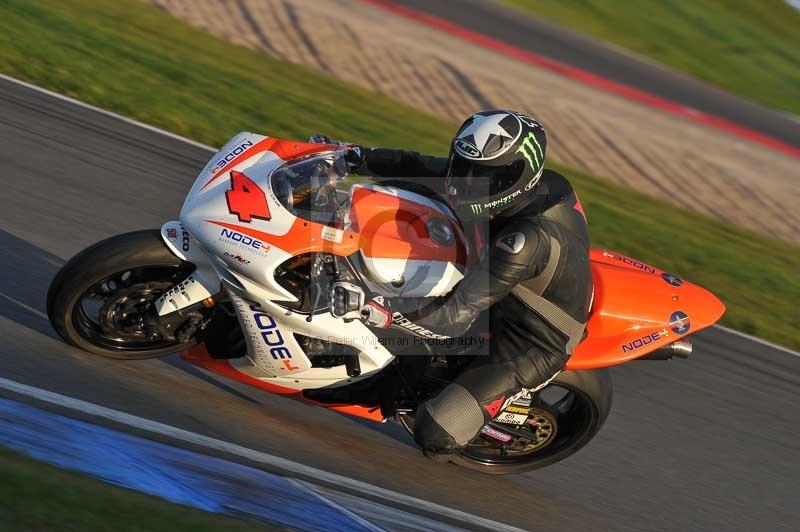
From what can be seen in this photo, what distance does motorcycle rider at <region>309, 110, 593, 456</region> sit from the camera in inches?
181

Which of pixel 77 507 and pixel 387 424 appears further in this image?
pixel 387 424

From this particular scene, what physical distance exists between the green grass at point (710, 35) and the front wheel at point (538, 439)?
15657 millimetres

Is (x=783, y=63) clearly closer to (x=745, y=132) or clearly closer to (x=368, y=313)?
(x=745, y=132)

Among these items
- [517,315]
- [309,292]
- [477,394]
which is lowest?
[477,394]

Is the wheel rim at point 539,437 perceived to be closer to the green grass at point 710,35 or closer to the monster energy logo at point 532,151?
the monster energy logo at point 532,151

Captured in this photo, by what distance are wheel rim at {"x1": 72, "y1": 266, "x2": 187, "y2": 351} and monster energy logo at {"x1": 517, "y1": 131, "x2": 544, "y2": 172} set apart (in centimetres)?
184

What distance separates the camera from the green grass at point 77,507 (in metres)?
3.39

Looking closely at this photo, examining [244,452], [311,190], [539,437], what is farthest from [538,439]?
[311,190]

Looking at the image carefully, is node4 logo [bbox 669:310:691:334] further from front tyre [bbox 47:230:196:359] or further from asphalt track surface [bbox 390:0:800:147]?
asphalt track surface [bbox 390:0:800:147]

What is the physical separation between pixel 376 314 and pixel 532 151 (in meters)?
1.10

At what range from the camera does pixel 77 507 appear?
11.7ft

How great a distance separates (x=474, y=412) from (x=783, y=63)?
65.0ft

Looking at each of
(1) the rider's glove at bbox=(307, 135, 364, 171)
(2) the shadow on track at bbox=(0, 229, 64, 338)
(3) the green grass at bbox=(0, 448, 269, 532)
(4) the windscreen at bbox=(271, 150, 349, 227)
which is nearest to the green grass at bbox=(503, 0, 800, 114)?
(2) the shadow on track at bbox=(0, 229, 64, 338)

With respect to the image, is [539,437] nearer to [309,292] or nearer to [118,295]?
[309,292]
